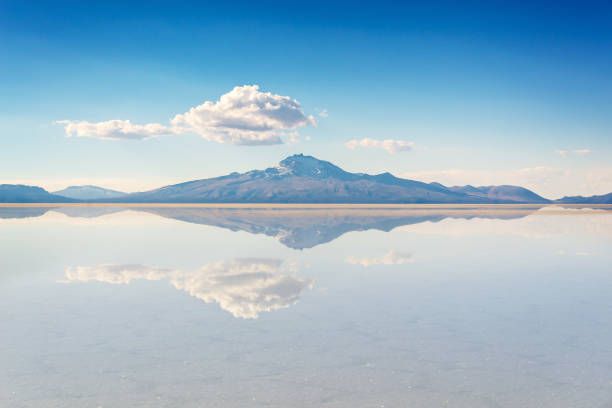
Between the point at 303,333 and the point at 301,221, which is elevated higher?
the point at 301,221

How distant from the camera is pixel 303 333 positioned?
418 inches

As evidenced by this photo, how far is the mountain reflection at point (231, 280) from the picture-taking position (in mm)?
13523

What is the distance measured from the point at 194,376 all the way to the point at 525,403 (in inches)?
228

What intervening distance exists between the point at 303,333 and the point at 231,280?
6.81 meters

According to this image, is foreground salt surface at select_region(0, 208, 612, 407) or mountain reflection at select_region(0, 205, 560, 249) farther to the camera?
mountain reflection at select_region(0, 205, 560, 249)

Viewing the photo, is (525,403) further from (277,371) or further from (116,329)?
(116,329)

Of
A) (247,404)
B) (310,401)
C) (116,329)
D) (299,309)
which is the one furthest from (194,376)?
(299,309)

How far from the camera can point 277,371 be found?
836 cm

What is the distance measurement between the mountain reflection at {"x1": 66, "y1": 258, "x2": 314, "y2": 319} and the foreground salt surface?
86mm

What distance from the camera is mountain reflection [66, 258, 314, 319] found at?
13.5 m

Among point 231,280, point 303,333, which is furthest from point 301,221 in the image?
point 303,333

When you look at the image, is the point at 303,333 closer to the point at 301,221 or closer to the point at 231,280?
the point at 231,280

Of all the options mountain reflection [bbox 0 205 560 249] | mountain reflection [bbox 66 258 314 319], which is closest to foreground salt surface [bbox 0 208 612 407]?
mountain reflection [bbox 66 258 314 319]

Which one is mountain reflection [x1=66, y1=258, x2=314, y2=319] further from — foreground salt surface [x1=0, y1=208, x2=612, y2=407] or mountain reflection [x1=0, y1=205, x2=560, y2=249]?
mountain reflection [x1=0, y1=205, x2=560, y2=249]
